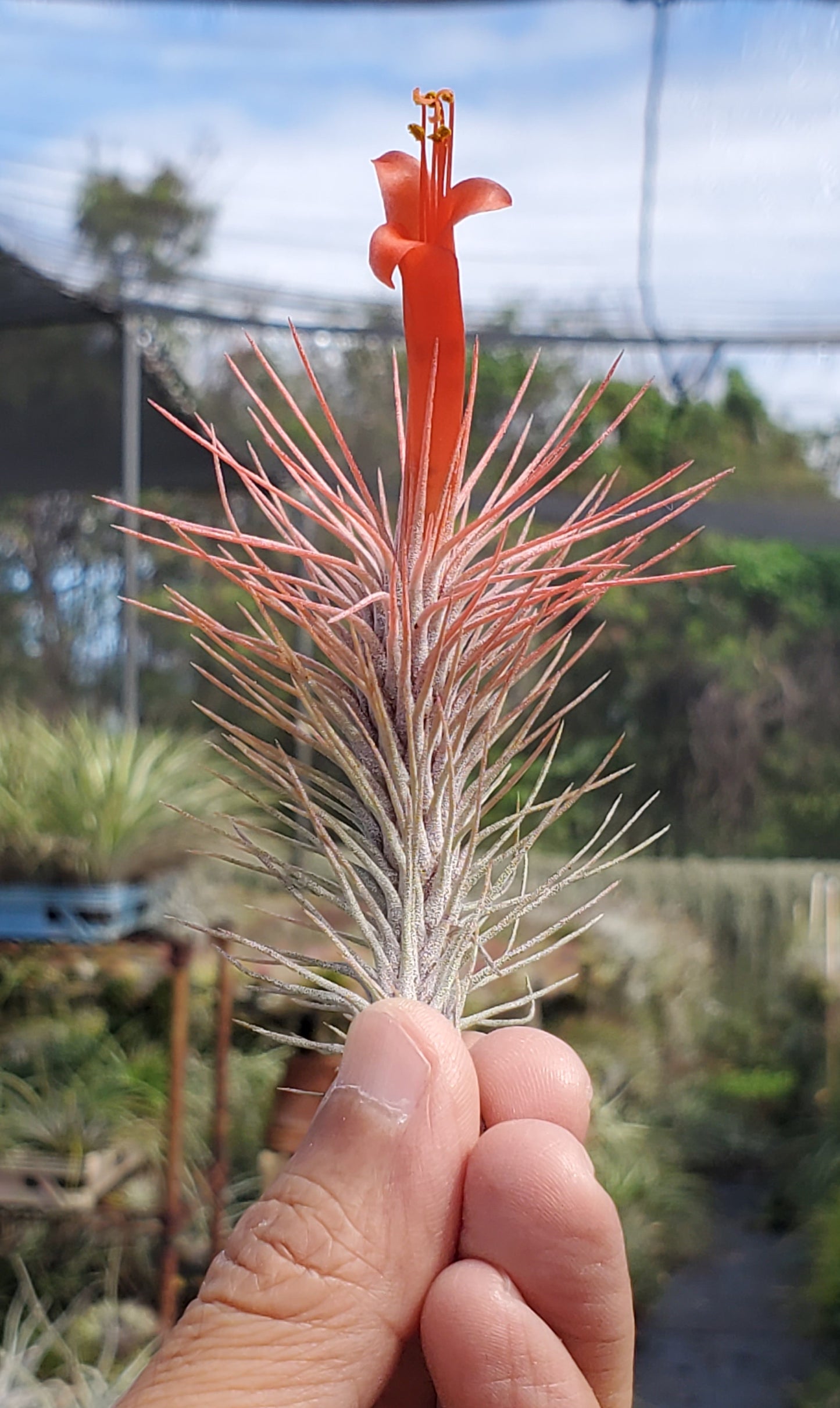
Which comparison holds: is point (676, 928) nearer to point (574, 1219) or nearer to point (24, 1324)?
point (24, 1324)

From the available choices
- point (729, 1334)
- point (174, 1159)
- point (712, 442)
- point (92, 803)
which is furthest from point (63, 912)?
point (712, 442)

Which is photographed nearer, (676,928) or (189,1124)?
(189,1124)

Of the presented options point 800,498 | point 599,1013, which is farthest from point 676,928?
point 800,498

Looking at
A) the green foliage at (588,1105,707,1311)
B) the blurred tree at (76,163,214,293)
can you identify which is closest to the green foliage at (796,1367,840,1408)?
the green foliage at (588,1105,707,1311)

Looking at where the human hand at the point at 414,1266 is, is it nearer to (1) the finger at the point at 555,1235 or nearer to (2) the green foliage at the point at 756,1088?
(1) the finger at the point at 555,1235

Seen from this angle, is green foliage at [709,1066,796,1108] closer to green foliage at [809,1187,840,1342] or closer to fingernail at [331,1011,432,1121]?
green foliage at [809,1187,840,1342]

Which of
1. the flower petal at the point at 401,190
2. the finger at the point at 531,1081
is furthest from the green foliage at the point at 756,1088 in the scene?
the flower petal at the point at 401,190

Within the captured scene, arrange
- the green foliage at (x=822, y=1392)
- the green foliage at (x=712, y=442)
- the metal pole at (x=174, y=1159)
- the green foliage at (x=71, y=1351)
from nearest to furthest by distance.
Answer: the green foliage at (x=71, y=1351)
the metal pole at (x=174, y=1159)
the green foliage at (x=822, y=1392)
the green foliage at (x=712, y=442)
